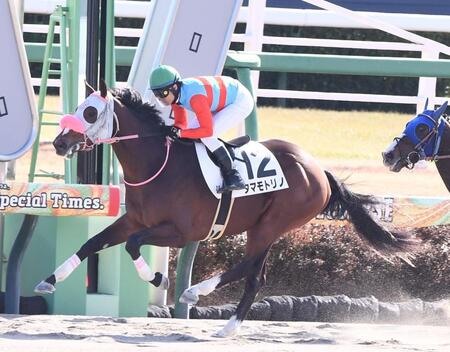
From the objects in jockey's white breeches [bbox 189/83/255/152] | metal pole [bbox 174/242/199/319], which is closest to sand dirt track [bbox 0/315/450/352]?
metal pole [bbox 174/242/199/319]

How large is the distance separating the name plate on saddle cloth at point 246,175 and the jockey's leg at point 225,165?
0.15 ft

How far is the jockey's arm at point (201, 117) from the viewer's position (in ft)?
22.5

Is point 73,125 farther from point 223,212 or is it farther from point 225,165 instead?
point 223,212

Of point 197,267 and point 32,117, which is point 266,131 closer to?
point 197,267

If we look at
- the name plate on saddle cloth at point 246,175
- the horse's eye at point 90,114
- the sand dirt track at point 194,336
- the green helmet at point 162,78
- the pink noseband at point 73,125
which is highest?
the green helmet at point 162,78

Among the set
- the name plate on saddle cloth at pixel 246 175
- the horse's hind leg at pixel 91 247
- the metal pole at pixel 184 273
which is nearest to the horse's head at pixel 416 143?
the name plate on saddle cloth at pixel 246 175

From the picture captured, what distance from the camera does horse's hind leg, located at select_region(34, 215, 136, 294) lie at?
6.84 meters

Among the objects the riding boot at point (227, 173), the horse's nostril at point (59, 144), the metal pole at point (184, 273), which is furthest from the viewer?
the metal pole at point (184, 273)

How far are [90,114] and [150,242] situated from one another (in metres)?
0.79

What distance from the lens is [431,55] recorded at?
10.5 m

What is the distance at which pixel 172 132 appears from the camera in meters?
7.13

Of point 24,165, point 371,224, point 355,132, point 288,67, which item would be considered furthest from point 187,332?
point 355,132

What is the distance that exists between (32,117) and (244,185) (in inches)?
61.0

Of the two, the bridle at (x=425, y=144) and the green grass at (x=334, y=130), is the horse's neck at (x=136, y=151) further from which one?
the green grass at (x=334, y=130)
